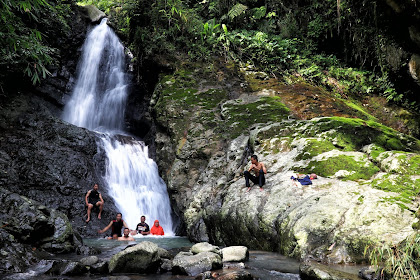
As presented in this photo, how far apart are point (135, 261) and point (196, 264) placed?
1.03 m

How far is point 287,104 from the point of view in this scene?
481 inches

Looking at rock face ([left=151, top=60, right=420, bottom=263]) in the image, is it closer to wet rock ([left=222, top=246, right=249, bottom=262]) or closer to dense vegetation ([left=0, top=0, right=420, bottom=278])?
wet rock ([left=222, top=246, right=249, bottom=262])

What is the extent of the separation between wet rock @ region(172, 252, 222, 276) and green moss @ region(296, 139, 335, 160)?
4.25 metres

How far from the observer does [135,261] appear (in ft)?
16.0

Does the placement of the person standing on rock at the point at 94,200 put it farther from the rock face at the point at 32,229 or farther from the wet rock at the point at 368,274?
the wet rock at the point at 368,274

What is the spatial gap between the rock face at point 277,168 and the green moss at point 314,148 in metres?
0.03

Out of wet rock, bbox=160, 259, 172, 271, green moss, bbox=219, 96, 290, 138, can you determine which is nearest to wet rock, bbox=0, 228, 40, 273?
wet rock, bbox=160, 259, 172, 271

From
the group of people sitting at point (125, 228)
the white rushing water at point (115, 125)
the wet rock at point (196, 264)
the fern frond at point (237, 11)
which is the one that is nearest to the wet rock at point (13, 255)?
the wet rock at point (196, 264)

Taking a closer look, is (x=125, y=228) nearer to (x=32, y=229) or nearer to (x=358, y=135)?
(x=32, y=229)

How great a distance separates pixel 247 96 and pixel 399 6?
27.3 ft

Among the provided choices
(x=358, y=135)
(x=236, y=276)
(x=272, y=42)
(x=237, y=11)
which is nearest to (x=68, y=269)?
(x=236, y=276)

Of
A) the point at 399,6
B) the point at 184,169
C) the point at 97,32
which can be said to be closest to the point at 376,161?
the point at 399,6

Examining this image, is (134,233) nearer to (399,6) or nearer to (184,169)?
(184,169)

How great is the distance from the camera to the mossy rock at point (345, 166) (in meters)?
6.78
